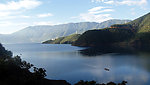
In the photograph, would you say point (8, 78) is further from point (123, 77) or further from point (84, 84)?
point (123, 77)

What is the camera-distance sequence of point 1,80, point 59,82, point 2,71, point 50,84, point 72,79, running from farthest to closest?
point 72,79, point 59,82, point 50,84, point 2,71, point 1,80

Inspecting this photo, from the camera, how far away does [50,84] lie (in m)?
52.7

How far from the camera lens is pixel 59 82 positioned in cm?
5731

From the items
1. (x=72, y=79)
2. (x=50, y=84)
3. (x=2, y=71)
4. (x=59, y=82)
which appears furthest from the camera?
(x=72, y=79)

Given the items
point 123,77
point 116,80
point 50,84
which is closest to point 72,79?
point 50,84

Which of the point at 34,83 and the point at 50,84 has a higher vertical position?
the point at 34,83

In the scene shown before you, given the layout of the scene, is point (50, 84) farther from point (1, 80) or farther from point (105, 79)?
point (105, 79)

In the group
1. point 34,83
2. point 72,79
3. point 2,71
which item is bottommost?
point 72,79

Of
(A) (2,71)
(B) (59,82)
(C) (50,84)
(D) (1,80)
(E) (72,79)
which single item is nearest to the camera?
(D) (1,80)

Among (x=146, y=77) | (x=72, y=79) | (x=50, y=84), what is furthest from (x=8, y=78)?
(x=146, y=77)

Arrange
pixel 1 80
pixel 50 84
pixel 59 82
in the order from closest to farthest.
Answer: pixel 1 80, pixel 50 84, pixel 59 82

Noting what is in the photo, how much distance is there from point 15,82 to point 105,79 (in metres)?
37.7

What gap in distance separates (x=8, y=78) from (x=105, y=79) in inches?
1553

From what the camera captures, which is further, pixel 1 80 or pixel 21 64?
pixel 21 64
